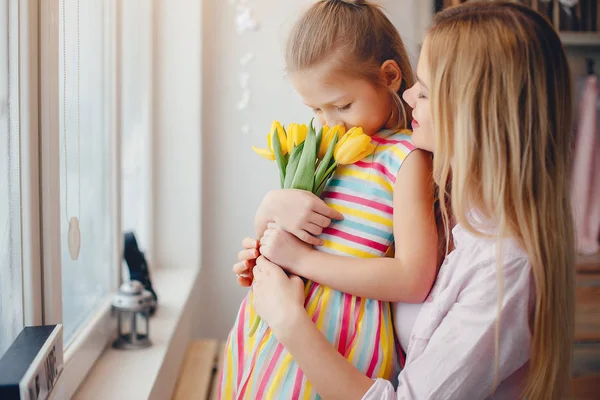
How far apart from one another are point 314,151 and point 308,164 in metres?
0.03

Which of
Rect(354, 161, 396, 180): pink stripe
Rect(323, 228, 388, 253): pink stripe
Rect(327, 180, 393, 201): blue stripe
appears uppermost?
Rect(354, 161, 396, 180): pink stripe

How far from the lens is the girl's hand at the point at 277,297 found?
109cm

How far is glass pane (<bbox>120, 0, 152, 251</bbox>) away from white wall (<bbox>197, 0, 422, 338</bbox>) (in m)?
0.28

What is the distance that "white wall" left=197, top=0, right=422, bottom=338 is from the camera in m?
2.77

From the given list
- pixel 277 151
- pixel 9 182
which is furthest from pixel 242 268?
pixel 9 182

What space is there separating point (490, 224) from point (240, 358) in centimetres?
52

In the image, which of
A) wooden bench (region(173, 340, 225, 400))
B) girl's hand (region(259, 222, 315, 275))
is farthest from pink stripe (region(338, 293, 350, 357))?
wooden bench (region(173, 340, 225, 400))

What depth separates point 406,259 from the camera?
3.53 ft

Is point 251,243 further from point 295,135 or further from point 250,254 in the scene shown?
point 295,135

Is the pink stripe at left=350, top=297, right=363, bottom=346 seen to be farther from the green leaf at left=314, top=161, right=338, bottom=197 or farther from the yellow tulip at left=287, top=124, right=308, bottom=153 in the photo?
the yellow tulip at left=287, top=124, right=308, bottom=153

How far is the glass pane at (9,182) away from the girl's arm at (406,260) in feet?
1.69

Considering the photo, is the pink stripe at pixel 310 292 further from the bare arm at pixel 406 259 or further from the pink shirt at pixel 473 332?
the pink shirt at pixel 473 332

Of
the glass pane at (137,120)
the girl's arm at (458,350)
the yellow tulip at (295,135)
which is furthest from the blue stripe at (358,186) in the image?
the glass pane at (137,120)

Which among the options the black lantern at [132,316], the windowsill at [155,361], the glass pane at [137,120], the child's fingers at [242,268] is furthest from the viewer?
the glass pane at [137,120]
